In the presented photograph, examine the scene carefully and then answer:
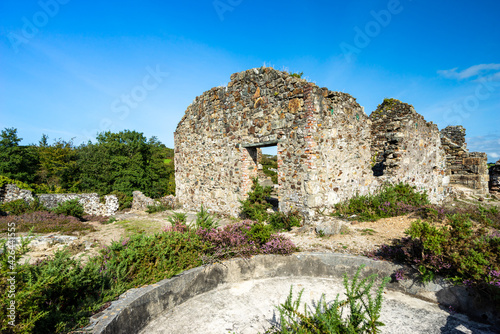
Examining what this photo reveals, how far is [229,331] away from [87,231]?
23.2 ft

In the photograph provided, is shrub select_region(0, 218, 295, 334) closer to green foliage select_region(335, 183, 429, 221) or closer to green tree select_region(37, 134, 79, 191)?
green foliage select_region(335, 183, 429, 221)

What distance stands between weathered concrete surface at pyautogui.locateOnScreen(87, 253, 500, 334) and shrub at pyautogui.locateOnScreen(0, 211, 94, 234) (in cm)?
611

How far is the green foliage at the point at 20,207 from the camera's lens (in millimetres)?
10391

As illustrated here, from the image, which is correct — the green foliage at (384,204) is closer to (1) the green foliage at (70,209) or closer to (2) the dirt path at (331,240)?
(2) the dirt path at (331,240)

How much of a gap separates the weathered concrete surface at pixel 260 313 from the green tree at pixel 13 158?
1047 inches

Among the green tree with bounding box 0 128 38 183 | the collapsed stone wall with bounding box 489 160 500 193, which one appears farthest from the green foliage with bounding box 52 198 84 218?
the collapsed stone wall with bounding box 489 160 500 193

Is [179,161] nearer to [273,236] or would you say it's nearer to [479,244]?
[273,236]

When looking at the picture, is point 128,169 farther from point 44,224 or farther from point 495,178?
point 495,178

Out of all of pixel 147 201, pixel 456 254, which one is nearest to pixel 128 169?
pixel 147 201

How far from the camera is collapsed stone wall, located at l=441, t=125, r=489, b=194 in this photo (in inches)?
472

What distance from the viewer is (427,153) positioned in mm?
10312

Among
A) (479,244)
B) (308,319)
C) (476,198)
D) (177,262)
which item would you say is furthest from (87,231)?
(476,198)

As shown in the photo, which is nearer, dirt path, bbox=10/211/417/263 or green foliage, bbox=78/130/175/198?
dirt path, bbox=10/211/417/263

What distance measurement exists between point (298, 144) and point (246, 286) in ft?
13.5
